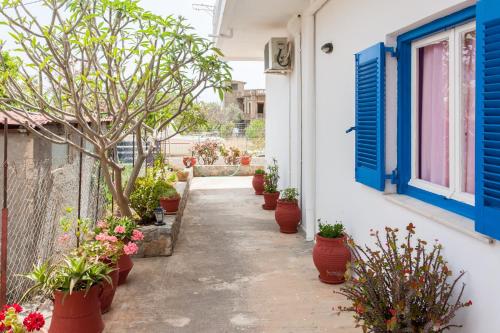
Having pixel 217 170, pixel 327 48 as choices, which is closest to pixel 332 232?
pixel 327 48

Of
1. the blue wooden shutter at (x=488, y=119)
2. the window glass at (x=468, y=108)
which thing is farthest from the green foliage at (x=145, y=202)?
the blue wooden shutter at (x=488, y=119)

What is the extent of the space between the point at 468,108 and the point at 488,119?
612 millimetres

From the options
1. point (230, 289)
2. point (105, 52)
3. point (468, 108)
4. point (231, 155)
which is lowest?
point (230, 289)

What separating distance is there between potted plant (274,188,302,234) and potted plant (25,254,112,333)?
4.16 meters

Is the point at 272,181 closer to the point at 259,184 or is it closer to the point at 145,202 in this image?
the point at 259,184

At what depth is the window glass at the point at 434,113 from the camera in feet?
11.7

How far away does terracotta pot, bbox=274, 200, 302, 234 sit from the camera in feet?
24.7

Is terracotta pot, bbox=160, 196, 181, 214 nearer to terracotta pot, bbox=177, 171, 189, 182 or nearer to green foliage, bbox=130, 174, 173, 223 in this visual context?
green foliage, bbox=130, 174, 173, 223

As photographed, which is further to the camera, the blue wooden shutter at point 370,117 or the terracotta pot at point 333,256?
the terracotta pot at point 333,256

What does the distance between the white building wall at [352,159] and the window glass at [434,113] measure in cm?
26

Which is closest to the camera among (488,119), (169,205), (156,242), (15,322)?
(488,119)

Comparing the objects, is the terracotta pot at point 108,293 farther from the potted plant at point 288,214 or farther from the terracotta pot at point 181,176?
the terracotta pot at point 181,176

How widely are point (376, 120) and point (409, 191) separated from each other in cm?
73

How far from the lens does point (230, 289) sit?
16.5ft
